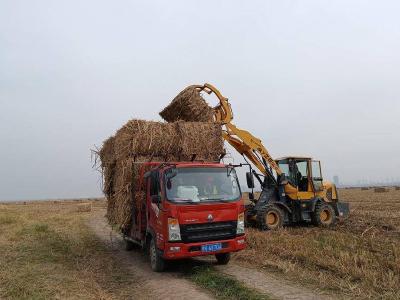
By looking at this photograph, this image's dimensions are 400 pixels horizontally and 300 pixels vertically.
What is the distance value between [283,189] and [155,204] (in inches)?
336

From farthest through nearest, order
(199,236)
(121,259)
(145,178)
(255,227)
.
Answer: (255,227) → (121,259) → (145,178) → (199,236)

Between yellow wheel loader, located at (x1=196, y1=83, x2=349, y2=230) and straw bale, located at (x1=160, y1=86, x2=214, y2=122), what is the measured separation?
1.58 metres

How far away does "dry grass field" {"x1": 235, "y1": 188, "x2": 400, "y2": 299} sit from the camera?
8.00 metres

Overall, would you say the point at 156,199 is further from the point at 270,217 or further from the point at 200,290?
the point at 270,217

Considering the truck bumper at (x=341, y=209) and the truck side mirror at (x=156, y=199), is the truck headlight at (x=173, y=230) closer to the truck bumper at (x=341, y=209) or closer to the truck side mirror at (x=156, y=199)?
the truck side mirror at (x=156, y=199)

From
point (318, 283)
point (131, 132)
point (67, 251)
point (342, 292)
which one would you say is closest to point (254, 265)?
point (318, 283)

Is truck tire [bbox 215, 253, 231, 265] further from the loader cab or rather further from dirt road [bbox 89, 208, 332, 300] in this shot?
the loader cab

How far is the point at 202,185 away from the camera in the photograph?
10.2 m

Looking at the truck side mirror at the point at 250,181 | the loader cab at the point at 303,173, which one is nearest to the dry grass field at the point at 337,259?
the truck side mirror at the point at 250,181

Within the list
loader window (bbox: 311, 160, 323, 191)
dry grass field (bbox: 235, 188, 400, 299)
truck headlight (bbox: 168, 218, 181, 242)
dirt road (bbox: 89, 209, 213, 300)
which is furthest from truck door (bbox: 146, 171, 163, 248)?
loader window (bbox: 311, 160, 323, 191)

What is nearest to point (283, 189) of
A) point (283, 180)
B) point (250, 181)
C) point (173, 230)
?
point (283, 180)

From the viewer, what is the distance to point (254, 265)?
1053cm

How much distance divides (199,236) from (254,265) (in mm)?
1790

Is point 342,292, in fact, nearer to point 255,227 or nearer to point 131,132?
point 131,132
